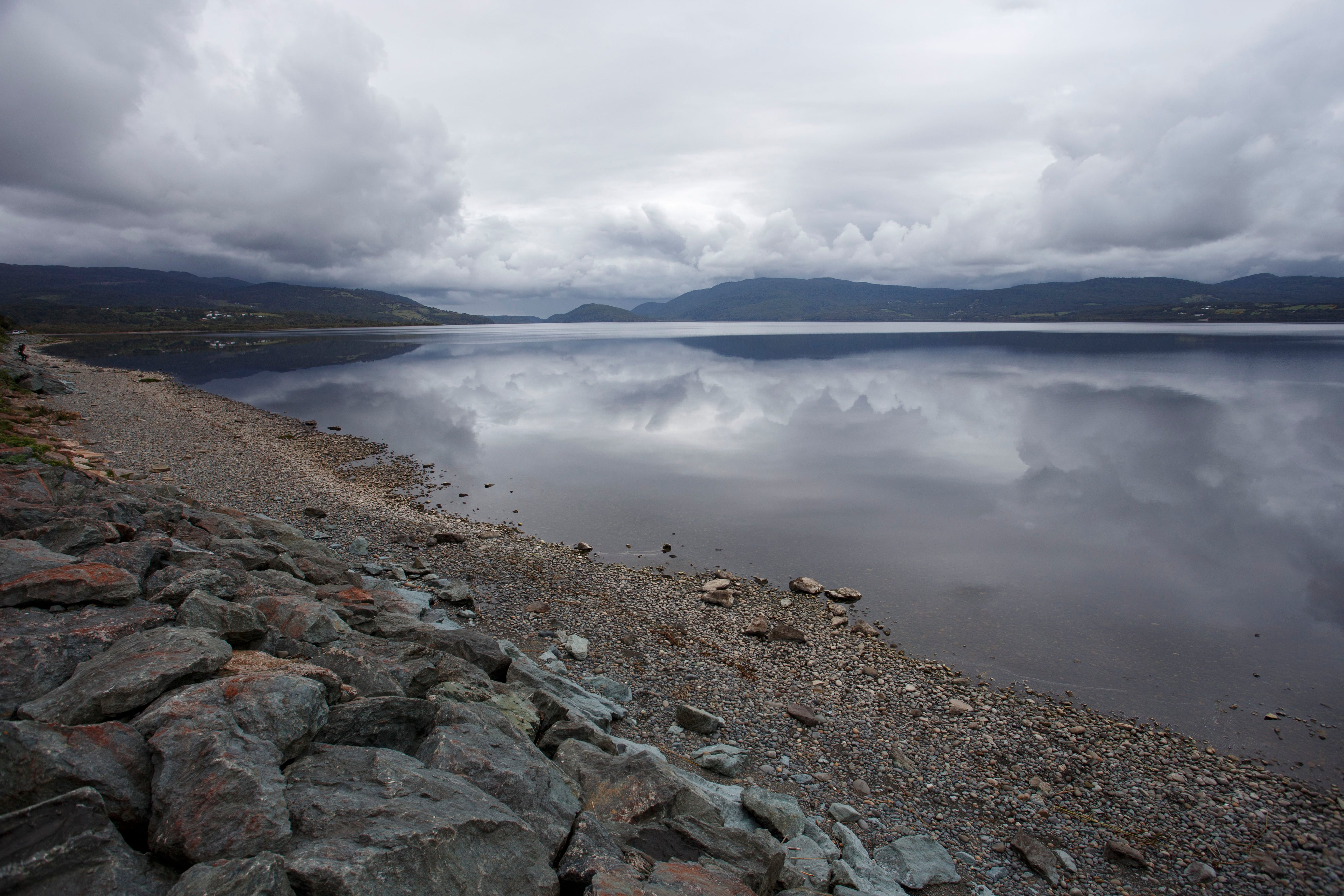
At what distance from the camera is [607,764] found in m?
7.69

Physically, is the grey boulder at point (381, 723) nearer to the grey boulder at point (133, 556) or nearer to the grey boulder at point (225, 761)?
the grey boulder at point (225, 761)

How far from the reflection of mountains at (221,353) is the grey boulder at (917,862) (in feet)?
267

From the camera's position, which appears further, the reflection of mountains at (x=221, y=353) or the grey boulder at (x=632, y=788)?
the reflection of mountains at (x=221, y=353)

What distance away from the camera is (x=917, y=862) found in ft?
27.1

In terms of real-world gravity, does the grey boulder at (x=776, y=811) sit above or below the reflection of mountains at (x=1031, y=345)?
below

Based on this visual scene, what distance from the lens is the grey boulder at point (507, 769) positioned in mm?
6242

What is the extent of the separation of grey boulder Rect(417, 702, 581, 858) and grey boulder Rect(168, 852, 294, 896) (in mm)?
2112

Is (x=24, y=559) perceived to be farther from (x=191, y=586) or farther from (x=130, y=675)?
(x=130, y=675)

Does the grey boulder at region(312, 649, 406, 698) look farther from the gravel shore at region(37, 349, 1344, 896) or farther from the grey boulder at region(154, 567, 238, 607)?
the gravel shore at region(37, 349, 1344, 896)

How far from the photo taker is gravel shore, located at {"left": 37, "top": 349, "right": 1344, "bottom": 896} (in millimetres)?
8820

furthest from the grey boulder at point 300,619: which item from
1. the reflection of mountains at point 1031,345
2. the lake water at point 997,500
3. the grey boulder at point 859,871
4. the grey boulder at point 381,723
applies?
the reflection of mountains at point 1031,345

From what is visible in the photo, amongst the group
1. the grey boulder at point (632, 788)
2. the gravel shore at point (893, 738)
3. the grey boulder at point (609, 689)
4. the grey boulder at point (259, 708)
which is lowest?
the gravel shore at point (893, 738)

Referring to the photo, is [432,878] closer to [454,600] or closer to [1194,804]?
[454,600]

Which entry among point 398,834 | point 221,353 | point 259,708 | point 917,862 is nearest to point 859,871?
point 917,862
